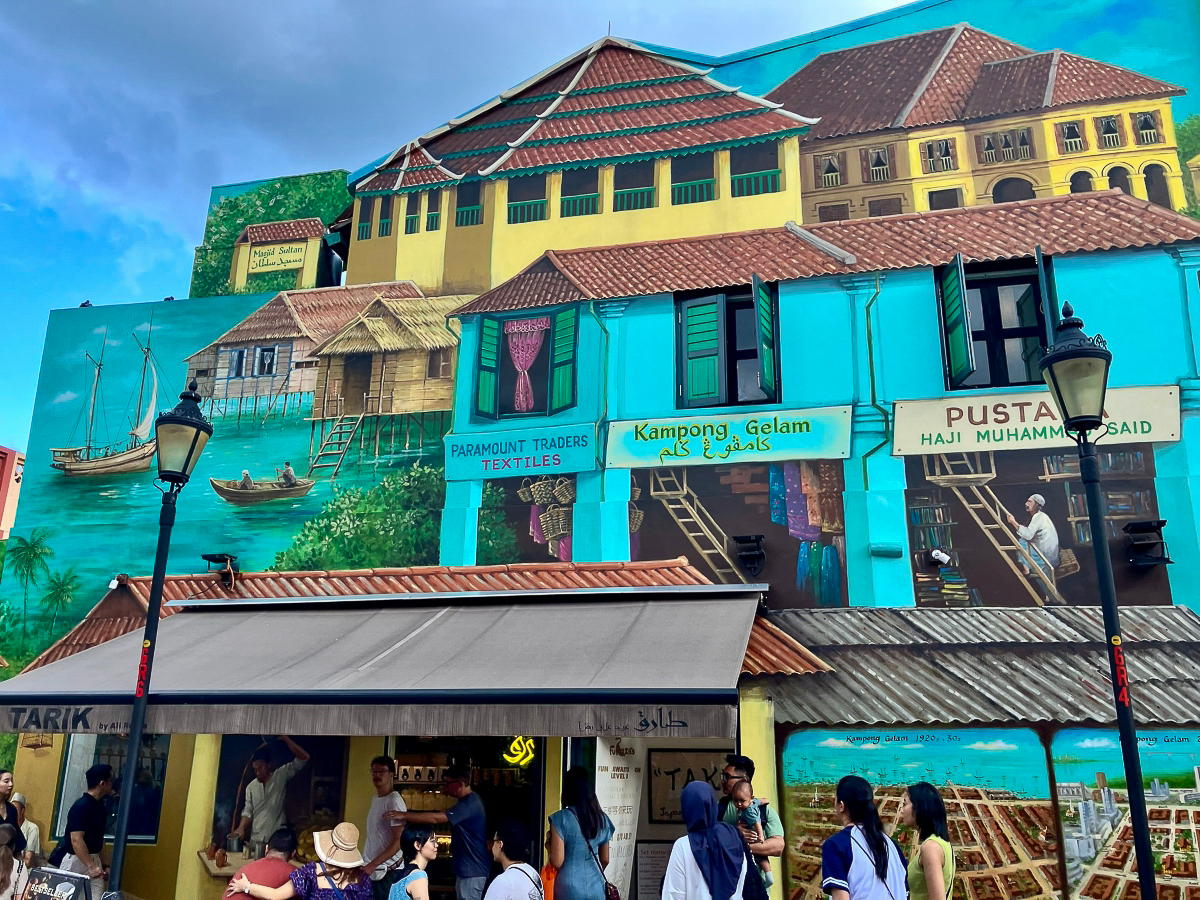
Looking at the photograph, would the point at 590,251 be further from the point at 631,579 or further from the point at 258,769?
the point at 258,769

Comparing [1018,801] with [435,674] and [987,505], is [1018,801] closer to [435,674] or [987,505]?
[987,505]

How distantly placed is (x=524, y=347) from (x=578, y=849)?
Result: 6.78 metres

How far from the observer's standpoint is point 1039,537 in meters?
9.58

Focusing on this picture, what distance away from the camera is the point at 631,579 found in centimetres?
1035

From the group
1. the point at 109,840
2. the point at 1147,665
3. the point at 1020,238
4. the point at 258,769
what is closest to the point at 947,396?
the point at 1020,238

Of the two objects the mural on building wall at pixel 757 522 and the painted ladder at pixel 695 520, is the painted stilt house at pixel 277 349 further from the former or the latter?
the mural on building wall at pixel 757 522

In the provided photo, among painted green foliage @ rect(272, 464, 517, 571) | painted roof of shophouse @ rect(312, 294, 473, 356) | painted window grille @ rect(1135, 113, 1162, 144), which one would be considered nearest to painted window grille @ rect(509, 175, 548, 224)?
painted roof of shophouse @ rect(312, 294, 473, 356)

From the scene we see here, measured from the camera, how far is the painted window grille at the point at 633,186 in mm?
11906

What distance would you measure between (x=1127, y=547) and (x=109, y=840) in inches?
444

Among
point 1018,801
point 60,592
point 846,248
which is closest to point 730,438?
point 846,248

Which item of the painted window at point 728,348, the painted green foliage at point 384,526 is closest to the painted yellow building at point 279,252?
the painted green foliage at point 384,526

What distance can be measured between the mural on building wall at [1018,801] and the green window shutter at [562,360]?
4691 millimetres

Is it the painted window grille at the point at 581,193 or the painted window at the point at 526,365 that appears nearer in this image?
the painted window at the point at 526,365

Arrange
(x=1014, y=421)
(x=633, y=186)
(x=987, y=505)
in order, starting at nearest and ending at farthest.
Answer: (x=987, y=505), (x=1014, y=421), (x=633, y=186)
